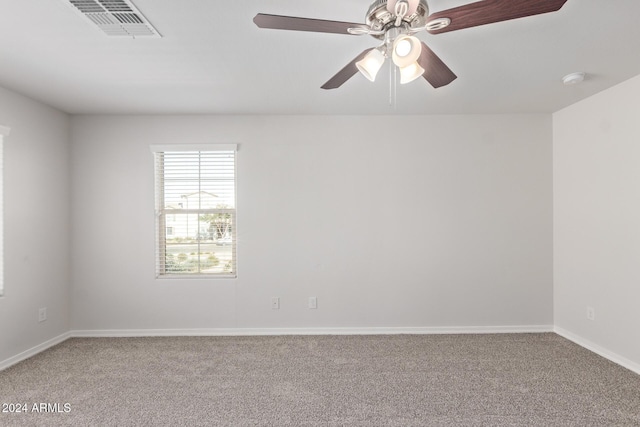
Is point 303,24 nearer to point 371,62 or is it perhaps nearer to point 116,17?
point 371,62

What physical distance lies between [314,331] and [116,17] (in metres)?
3.29

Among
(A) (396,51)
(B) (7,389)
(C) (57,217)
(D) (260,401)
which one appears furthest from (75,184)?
(A) (396,51)

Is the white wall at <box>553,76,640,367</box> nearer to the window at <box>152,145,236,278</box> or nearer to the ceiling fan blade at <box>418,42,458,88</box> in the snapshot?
the ceiling fan blade at <box>418,42,458,88</box>

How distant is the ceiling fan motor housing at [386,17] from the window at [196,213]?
8.67 feet

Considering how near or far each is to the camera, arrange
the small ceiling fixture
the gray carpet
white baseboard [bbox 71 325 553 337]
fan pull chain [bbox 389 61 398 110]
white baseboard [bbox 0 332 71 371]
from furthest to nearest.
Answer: white baseboard [bbox 71 325 553 337]
white baseboard [bbox 0 332 71 371]
the small ceiling fixture
fan pull chain [bbox 389 61 398 110]
the gray carpet

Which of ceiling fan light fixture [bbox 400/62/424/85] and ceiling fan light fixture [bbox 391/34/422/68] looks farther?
ceiling fan light fixture [bbox 400/62/424/85]

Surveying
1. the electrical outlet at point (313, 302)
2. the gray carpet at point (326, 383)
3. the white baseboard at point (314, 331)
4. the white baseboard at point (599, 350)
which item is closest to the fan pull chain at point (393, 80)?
the electrical outlet at point (313, 302)

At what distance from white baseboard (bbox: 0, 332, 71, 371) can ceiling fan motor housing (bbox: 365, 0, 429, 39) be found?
4.02 metres

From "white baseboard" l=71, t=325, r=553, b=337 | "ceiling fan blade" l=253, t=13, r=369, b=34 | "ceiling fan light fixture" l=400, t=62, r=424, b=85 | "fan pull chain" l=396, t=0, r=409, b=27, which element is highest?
"fan pull chain" l=396, t=0, r=409, b=27

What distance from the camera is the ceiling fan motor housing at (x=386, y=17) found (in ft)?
4.76

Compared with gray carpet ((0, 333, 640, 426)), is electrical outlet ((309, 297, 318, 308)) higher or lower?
higher

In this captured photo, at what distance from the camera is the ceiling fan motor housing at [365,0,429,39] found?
1.45m

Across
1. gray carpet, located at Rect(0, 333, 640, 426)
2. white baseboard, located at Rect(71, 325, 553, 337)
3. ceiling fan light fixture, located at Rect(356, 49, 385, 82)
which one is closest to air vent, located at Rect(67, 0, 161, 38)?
ceiling fan light fixture, located at Rect(356, 49, 385, 82)

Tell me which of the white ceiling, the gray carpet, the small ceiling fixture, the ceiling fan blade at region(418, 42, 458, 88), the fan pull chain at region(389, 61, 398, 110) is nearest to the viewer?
the ceiling fan blade at region(418, 42, 458, 88)
